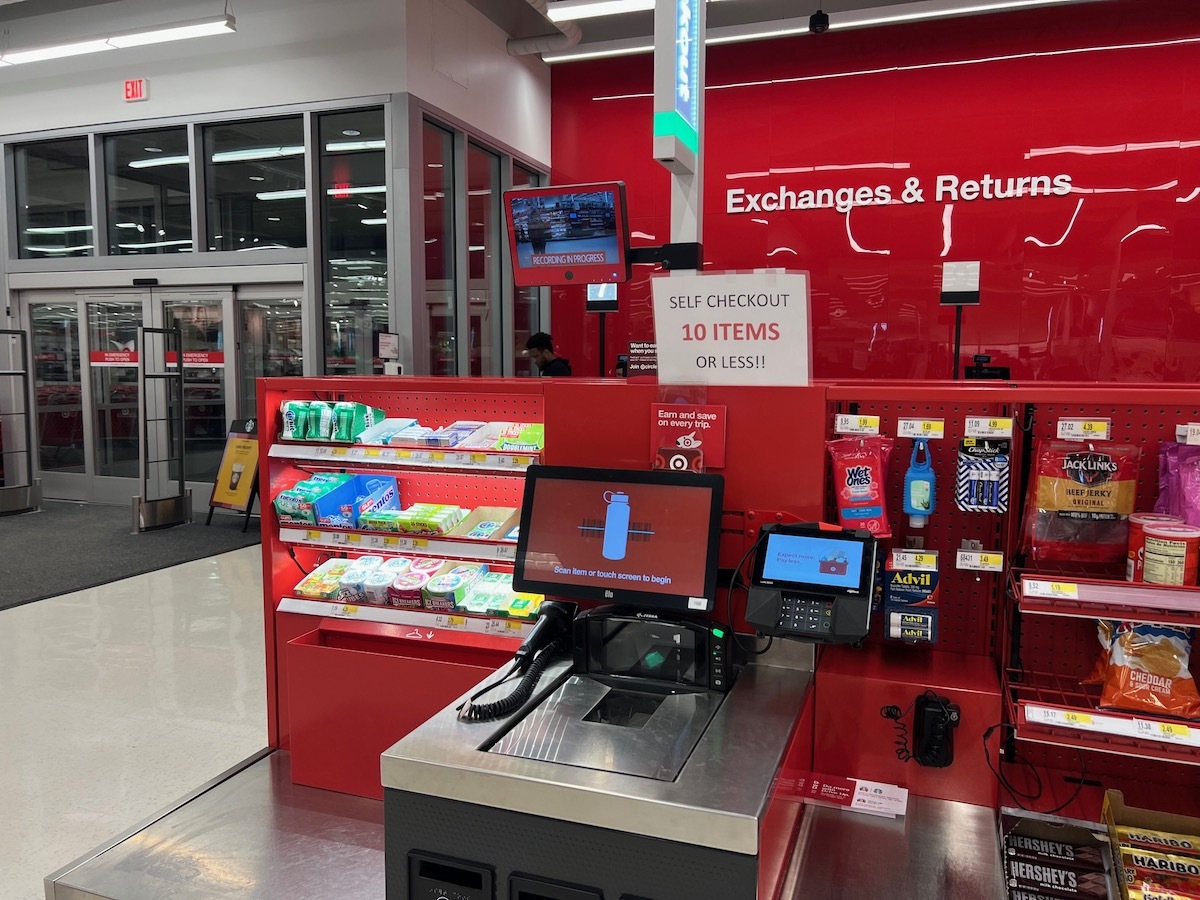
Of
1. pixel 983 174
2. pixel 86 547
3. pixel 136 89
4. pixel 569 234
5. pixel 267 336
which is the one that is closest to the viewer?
pixel 569 234

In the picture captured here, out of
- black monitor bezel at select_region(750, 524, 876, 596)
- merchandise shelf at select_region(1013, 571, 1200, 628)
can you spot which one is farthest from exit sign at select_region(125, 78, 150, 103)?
merchandise shelf at select_region(1013, 571, 1200, 628)

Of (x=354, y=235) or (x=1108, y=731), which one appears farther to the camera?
(x=354, y=235)

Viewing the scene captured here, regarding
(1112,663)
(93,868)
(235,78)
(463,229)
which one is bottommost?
(93,868)

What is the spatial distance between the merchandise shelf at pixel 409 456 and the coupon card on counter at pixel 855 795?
3.85ft

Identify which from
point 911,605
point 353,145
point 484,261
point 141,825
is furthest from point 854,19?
point 141,825

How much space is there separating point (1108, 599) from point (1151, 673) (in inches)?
10.0

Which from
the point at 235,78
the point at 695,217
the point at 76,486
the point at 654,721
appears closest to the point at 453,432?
the point at 695,217

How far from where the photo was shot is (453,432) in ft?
9.19

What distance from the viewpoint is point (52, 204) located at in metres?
8.73

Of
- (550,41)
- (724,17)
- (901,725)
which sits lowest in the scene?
(901,725)

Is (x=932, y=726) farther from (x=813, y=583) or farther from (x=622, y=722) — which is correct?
(x=622, y=722)

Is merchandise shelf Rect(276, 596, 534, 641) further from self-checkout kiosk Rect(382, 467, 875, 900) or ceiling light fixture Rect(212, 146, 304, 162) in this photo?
ceiling light fixture Rect(212, 146, 304, 162)

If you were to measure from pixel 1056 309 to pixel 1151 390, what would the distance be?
613 cm

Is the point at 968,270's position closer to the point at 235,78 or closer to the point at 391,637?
the point at 391,637
